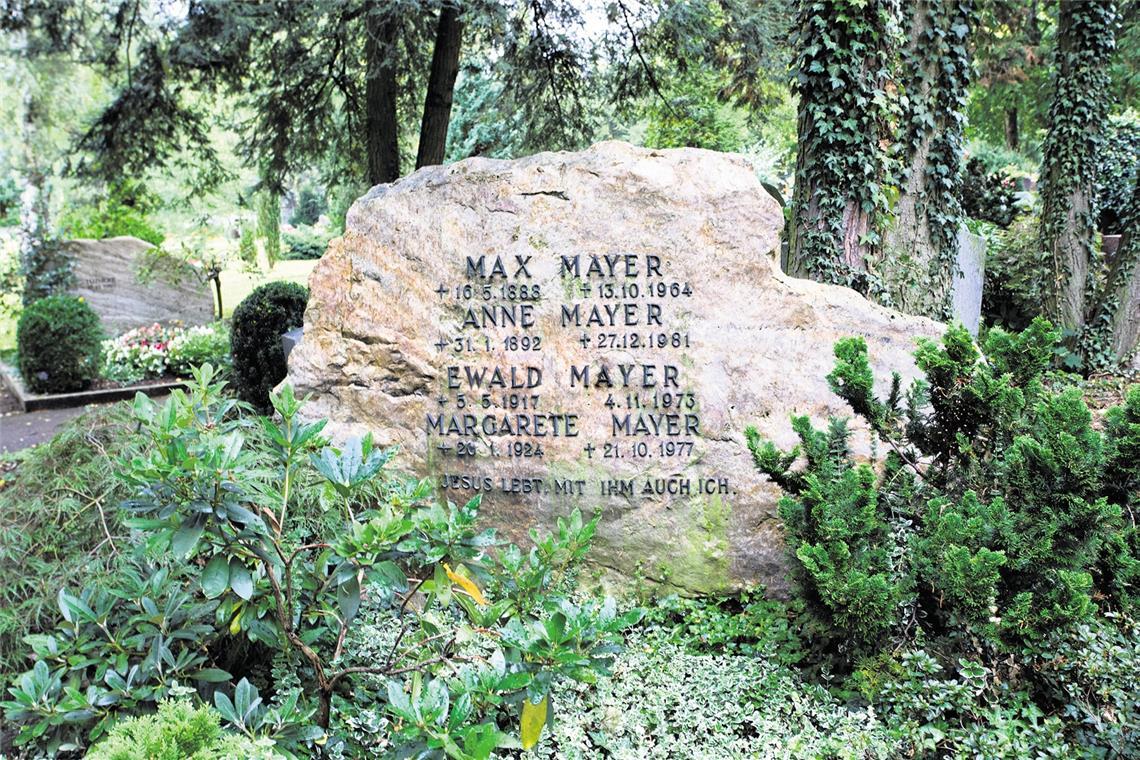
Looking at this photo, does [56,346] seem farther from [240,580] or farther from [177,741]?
[177,741]

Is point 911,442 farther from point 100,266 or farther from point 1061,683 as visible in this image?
point 100,266

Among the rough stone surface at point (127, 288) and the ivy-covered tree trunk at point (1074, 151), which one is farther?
the rough stone surface at point (127, 288)

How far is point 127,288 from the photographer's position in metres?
14.2

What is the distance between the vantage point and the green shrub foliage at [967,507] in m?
3.02

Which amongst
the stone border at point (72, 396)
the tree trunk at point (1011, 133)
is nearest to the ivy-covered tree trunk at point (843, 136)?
the stone border at point (72, 396)

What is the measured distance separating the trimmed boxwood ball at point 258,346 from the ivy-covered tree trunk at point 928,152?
16.7ft

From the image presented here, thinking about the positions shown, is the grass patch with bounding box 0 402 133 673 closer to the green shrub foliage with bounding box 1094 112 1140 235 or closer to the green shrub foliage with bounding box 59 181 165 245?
the green shrub foliage with bounding box 59 181 165 245

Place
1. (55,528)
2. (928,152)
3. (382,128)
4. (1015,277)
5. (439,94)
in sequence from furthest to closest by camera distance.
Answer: (1015,277) → (382,128) → (439,94) → (928,152) → (55,528)

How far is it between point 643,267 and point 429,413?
1.37 m

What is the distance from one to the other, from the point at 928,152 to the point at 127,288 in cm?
1257

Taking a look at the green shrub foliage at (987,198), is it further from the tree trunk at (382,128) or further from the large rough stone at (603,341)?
the large rough stone at (603,341)

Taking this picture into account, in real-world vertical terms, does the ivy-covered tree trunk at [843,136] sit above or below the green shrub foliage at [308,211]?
below

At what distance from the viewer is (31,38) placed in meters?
8.72

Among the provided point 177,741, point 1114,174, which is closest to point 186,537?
point 177,741
